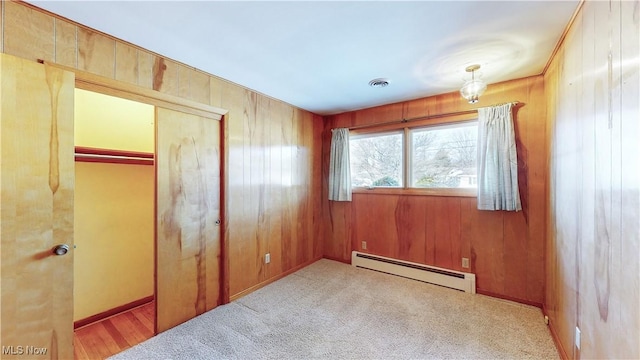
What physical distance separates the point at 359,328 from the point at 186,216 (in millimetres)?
1859

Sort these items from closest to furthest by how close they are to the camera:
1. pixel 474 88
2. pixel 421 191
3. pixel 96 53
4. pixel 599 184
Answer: pixel 599 184 < pixel 96 53 < pixel 474 88 < pixel 421 191

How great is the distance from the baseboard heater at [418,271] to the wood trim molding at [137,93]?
270cm

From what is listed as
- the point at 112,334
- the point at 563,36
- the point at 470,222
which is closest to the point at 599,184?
the point at 563,36

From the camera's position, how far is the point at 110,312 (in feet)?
8.16

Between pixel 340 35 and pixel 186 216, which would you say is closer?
pixel 340 35

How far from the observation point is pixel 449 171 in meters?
3.03

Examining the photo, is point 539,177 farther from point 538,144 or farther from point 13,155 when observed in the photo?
point 13,155

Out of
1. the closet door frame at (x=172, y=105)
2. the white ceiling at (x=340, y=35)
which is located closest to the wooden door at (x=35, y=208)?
the closet door frame at (x=172, y=105)

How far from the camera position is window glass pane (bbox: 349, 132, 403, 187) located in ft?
11.3

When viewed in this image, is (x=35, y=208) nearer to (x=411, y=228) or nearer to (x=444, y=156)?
(x=411, y=228)

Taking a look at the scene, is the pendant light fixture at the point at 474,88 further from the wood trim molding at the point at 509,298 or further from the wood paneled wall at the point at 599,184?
the wood trim molding at the point at 509,298

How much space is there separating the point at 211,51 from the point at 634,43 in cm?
240

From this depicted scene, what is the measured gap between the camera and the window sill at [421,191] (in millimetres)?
2881

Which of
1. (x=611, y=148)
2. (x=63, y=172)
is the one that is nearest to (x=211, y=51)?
(x=63, y=172)
